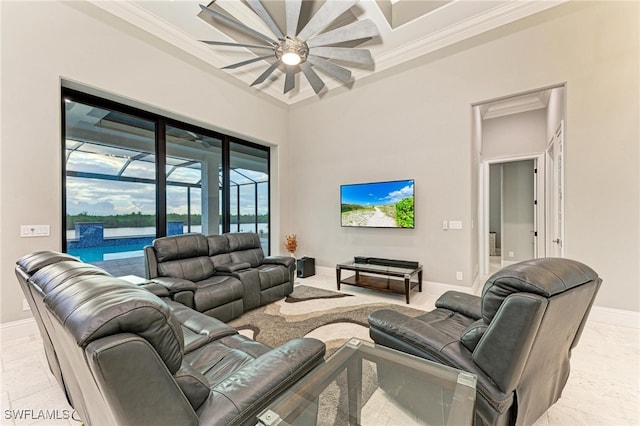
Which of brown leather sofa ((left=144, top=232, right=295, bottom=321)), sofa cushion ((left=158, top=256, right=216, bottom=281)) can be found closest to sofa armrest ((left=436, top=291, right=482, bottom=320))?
brown leather sofa ((left=144, top=232, right=295, bottom=321))

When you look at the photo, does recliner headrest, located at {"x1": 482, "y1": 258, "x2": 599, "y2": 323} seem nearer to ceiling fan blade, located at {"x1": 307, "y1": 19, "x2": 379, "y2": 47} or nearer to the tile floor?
the tile floor

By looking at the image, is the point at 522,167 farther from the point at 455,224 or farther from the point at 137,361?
the point at 137,361

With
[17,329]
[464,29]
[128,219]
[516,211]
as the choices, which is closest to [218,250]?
[128,219]

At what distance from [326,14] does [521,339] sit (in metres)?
2.86

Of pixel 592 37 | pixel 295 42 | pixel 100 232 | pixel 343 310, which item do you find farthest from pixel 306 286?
pixel 592 37

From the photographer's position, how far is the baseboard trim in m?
2.62

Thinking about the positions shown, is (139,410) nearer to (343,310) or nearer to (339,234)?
(343,310)

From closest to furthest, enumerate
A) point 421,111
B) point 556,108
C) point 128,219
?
point 128,219 < point 556,108 < point 421,111

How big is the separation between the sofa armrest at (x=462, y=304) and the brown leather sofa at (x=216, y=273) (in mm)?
2198

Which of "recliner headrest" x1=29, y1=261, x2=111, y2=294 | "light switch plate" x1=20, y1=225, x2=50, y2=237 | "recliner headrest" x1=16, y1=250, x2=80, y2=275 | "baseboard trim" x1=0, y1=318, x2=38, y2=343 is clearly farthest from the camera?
"light switch plate" x1=20, y1=225, x2=50, y2=237

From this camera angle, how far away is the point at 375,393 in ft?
4.91

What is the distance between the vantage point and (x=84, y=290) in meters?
0.89

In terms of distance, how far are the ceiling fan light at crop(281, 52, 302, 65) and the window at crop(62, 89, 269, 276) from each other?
2331 mm

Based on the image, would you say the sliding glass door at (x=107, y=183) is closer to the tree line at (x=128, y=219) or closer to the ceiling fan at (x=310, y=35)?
the tree line at (x=128, y=219)
